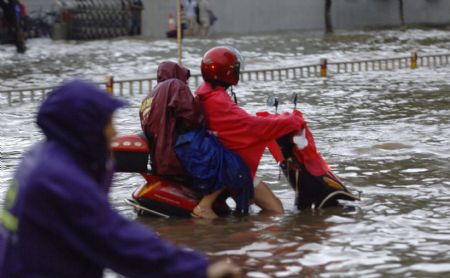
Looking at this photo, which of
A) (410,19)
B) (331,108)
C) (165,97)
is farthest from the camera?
(410,19)

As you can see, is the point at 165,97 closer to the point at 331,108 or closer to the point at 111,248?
the point at 111,248

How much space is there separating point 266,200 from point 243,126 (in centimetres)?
77

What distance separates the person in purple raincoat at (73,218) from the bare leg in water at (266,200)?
15.9 feet

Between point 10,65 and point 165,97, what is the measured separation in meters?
20.0

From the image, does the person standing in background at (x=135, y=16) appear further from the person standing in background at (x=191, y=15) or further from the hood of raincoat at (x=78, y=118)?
the hood of raincoat at (x=78, y=118)

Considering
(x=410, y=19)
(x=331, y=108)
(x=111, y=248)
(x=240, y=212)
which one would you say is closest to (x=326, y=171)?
(x=240, y=212)

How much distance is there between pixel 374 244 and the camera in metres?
7.16

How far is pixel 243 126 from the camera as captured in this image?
7.88 meters

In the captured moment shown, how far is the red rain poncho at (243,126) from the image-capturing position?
7.89 metres

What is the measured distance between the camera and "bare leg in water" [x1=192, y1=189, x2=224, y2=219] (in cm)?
806

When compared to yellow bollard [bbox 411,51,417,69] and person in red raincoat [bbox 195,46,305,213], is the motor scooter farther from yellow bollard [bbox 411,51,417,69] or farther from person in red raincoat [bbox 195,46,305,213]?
yellow bollard [bbox 411,51,417,69]

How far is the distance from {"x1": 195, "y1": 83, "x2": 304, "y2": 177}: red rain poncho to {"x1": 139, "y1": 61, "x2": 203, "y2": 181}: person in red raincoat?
141mm

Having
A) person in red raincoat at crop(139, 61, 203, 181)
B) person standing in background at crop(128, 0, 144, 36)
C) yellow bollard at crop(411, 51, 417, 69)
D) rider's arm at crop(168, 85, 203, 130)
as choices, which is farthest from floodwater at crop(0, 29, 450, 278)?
person standing in background at crop(128, 0, 144, 36)

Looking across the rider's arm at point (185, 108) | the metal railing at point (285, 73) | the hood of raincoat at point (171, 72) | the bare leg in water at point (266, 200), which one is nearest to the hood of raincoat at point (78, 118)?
the rider's arm at point (185, 108)
